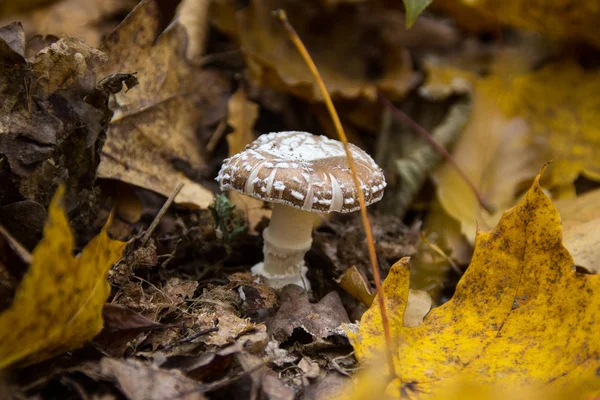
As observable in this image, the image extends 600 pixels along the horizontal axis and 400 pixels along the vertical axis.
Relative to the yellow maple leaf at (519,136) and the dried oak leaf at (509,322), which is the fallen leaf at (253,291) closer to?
the dried oak leaf at (509,322)

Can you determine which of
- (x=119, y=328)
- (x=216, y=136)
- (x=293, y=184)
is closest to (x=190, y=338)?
(x=119, y=328)

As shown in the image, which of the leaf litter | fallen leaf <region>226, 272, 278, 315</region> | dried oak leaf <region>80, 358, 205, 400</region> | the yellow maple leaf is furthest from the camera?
the yellow maple leaf

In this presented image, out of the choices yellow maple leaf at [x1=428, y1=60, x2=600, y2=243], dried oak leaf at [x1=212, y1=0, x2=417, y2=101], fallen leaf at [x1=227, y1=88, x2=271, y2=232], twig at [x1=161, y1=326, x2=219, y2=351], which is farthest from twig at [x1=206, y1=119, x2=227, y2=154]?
twig at [x1=161, y1=326, x2=219, y2=351]

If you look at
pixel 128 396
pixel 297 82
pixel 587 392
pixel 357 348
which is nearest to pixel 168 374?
pixel 128 396

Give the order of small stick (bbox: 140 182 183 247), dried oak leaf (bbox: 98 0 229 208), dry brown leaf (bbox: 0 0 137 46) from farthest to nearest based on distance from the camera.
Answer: dry brown leaf (bbox: 0 0 137 46) → dried oak leaf (bbox: 98 0 229 208) → small stick (bbox: 140 182 183 247)

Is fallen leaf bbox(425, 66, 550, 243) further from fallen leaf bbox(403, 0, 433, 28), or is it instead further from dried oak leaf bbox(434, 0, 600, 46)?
fallen leaf bbox(403, 0, 433, 28)

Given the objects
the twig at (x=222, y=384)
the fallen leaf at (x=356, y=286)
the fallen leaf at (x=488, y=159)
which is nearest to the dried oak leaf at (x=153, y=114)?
the fallen leaf at (x=356, y=286)

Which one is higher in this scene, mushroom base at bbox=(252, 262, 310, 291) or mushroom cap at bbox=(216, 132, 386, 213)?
mushroom cap at bbox=(216, 132, 386, 213)
